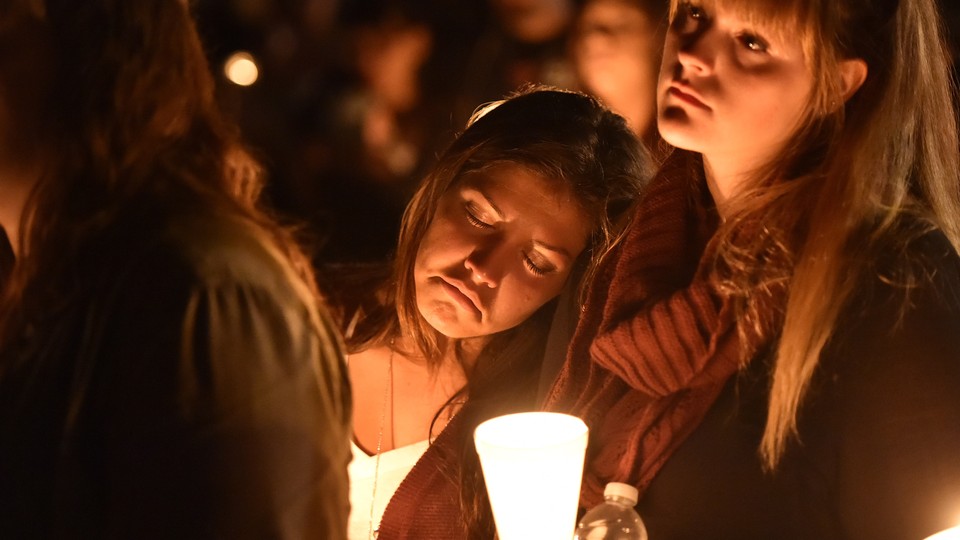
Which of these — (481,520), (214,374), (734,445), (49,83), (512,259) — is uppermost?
(49,83)

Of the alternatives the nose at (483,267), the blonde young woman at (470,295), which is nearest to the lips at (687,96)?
the blonde young woman at (470,295)

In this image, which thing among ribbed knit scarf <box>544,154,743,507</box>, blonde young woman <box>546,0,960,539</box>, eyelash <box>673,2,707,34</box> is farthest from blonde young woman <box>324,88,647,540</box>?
eyelash <box>673,2,707,34</box>

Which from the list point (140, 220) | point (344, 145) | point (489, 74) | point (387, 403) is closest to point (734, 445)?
point (387, 403)

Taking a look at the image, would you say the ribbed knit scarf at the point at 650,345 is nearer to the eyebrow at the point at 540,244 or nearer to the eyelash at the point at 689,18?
the eyebrow at the point at 540,244

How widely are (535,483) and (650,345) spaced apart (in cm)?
36

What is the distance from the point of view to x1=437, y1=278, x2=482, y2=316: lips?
2021 mm

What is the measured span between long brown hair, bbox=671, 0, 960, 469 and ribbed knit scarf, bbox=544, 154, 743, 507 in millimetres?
89

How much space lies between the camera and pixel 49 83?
1.07m

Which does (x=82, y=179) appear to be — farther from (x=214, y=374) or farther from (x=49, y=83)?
(x=214, y=374)

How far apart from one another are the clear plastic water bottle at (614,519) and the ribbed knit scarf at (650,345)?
1.3 inches

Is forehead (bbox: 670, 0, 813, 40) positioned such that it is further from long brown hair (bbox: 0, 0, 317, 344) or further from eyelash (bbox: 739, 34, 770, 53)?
long brown hair (bbox: 0, 0, 317, 344)

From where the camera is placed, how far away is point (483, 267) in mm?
2004

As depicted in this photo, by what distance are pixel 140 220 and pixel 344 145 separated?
2484 mm

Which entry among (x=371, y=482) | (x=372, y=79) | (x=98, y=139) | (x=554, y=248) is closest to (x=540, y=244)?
(x=554, y=248)
